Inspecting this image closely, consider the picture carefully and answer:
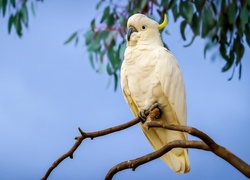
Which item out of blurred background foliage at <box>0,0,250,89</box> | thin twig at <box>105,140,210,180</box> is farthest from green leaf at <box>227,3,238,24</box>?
thin twig at <box>105,140,210,180</box>

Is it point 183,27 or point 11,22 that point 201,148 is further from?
point 11,22

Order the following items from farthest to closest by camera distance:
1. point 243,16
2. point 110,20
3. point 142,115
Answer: point 110,20, point 243,16, point 142,115

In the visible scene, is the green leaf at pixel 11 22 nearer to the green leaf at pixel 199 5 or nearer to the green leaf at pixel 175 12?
the green leaf at pixel 175 12

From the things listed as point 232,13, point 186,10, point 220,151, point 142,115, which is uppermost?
point 186,10

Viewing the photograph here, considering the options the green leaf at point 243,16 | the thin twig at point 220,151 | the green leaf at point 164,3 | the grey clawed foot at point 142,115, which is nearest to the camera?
the thin twig at point 220,151

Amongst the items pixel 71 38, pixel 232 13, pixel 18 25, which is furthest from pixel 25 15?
pixel 232 13

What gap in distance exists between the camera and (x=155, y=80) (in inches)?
77.7

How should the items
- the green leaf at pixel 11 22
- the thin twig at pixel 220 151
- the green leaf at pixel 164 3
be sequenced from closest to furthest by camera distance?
1. the thin twig at pixel 220 151
2. the green leaf at pixel 164 3
3. the green leaf at pixel 11 22

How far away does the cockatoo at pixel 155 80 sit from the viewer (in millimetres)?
1960

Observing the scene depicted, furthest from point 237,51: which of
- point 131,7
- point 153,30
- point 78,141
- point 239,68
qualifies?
point 78,141

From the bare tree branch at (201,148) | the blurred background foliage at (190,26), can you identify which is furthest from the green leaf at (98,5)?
the bare tree branch at (201,148)

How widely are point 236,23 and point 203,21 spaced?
20cm

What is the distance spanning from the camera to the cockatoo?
1.96 meters

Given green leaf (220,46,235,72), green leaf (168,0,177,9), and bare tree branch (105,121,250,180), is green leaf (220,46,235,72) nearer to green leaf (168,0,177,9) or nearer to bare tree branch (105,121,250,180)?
green leaf (168,0,177,9)
